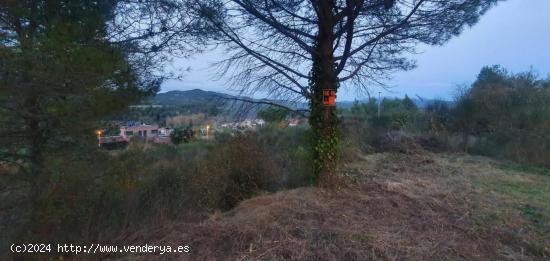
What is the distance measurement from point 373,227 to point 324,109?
90.6 inches

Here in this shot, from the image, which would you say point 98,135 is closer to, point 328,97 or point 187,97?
point 187,97

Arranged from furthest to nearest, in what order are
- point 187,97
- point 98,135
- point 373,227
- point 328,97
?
point 187,97 → point 328,97 → point 98,135 → point 373,227

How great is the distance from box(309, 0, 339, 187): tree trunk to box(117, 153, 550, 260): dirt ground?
43 centimetres

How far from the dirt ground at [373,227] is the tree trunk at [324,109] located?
428 millimetres

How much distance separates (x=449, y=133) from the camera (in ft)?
48.4

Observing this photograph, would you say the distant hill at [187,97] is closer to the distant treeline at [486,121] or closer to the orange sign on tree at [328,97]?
the orange sign on tree at [328,97]

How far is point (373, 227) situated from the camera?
4711mm

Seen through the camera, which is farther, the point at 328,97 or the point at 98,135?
the point at 328,97

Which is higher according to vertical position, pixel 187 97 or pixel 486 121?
pixel 187 97

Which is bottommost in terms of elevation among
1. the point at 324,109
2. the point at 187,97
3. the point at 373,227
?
the point at 373,227

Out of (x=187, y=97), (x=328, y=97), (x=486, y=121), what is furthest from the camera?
(x=486, y=121)

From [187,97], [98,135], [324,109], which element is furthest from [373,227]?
[187,97]

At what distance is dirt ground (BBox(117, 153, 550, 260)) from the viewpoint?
4.04m

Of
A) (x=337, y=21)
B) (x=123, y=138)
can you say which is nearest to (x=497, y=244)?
(x=337, y=21)
